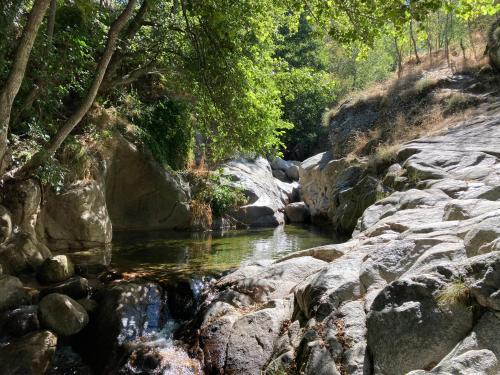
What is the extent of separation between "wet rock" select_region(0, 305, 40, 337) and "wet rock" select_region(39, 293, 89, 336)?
0.45 ft

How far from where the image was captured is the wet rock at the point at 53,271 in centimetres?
851

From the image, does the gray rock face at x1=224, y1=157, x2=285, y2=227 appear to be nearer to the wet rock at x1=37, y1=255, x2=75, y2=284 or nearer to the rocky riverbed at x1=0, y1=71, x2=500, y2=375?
the rocky riverbed at x1=0, y1=71, x2=500, y2=375

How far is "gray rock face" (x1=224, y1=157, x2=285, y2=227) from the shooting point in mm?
20312

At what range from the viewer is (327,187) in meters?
19.6

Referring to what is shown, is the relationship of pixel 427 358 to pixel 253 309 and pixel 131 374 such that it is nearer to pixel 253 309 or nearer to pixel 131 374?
pixel 253 309

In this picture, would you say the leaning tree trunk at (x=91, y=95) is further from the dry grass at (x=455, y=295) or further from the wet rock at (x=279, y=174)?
the wet rock at (x=279, y=174)

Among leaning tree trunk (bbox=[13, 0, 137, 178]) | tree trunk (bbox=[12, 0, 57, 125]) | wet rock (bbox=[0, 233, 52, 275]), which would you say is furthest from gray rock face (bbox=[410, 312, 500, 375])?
tree trunk (bbox=[12, 0, 57, 125])

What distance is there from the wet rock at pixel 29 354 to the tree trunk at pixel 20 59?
9.43 ft

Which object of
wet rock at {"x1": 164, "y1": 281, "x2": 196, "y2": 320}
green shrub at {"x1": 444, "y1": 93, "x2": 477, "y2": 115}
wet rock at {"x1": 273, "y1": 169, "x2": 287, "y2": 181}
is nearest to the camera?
wet rock at {"x1": 164, "y1": 281, "x2": 196, "y2": 320}

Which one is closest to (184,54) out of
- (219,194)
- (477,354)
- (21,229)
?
(21,229)

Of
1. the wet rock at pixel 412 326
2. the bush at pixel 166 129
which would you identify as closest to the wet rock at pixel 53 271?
the wet rock at pixel 412 326

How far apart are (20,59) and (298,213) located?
17126mm

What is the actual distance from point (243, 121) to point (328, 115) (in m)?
13.7

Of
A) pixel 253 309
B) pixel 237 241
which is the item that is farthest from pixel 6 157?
pixel 237 241
